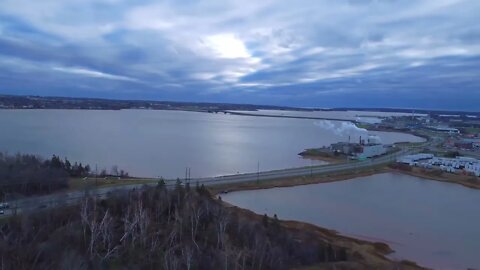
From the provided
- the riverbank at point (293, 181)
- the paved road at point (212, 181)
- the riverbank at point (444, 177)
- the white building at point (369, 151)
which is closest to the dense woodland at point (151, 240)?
the paved road at point (212, 181)

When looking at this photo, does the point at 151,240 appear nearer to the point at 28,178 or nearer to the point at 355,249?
the point at 355,249

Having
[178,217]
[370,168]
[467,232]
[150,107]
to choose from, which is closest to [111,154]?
[370,168]

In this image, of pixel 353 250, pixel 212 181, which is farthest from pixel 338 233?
pixel 212 181

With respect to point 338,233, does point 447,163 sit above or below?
above

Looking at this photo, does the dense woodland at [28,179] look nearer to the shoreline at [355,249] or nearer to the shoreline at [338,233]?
the shoreline at [338,233]

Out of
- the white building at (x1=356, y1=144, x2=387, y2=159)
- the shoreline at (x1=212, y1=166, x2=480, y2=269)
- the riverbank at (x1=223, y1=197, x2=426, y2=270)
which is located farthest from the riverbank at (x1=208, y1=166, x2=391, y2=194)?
the white building at (x1=356, y1=144, x2=387, y2=159)

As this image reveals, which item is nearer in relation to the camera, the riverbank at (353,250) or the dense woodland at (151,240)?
the dense woodland at (151,240)
